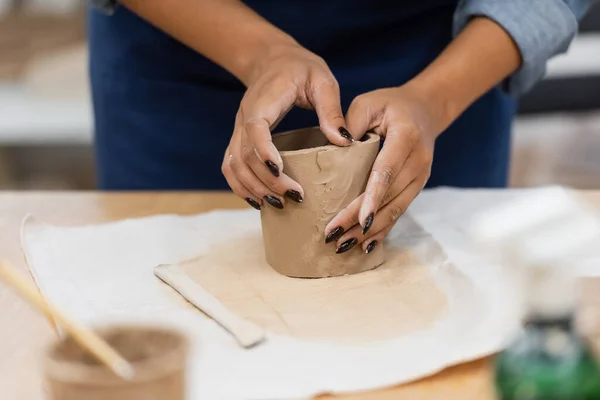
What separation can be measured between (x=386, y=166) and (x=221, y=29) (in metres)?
0.31

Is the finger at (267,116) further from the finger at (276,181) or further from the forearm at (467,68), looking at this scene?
the forearm at (467,68)

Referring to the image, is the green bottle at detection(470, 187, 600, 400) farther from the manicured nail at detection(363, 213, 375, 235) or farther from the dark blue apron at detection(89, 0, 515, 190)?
the dark blue apron at detection(89, 0, 515, 190)

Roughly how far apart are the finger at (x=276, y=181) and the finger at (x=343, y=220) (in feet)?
0.14

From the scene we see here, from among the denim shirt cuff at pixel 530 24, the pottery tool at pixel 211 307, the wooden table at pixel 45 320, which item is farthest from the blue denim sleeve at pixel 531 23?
the pottery tool at pixel 211 307

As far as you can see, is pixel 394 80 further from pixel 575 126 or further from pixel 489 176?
pixel 575 126

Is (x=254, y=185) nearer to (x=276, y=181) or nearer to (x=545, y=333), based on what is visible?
(x=276, y=181)

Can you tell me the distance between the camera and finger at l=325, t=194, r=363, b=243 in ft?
2.93

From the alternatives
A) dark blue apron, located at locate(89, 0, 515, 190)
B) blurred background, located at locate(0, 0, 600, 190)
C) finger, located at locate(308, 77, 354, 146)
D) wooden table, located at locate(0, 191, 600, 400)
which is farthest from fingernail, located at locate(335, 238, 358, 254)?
blurred background, located at locate(0, 0, 600, 190)

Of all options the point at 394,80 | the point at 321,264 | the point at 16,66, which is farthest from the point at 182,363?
the point at 16,66

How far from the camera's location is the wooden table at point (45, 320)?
0.69m

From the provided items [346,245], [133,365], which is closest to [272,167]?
[346,245]

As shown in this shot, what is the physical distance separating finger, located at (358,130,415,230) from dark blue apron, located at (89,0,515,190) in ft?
1.02

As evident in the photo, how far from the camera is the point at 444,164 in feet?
4.23

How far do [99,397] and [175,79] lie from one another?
85 cm
